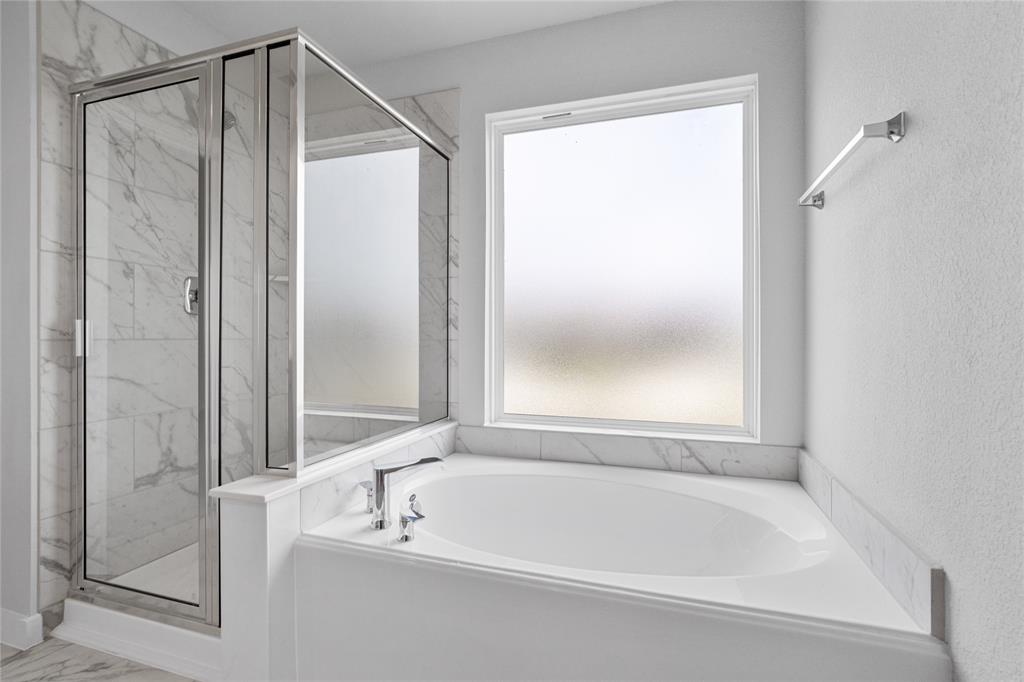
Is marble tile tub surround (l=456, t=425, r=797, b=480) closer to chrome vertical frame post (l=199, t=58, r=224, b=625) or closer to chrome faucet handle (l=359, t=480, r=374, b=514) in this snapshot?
chrome faucet handle (l=359, t=480, r=374, b=514)

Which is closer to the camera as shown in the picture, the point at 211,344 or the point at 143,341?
the point at 211,344

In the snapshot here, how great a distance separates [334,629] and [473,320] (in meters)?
1.43

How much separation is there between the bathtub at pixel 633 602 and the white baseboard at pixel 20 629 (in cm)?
110

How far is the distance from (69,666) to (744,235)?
9.37 feet

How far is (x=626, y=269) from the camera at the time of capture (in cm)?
236

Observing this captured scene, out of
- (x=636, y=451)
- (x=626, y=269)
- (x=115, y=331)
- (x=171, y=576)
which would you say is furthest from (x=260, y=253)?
(x=636, y=451)

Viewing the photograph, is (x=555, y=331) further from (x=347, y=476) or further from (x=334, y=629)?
(x=334, y=629)

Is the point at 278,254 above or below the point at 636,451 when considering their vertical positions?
above

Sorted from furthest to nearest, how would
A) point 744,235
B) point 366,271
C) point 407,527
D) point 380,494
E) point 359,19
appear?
point 359,19, point 744,235, point 366,271, point 380,494, point 407,527

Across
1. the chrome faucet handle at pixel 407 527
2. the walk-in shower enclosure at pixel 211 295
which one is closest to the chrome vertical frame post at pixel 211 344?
the walk-in shower enclosure at pixel 211 295

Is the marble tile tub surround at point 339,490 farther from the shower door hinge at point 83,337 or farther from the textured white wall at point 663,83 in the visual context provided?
the shower door hinge at point 83,337

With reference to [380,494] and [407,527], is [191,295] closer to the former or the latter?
[380,494]

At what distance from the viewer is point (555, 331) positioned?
248 centimetres

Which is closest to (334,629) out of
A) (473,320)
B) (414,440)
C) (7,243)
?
(414,440)
